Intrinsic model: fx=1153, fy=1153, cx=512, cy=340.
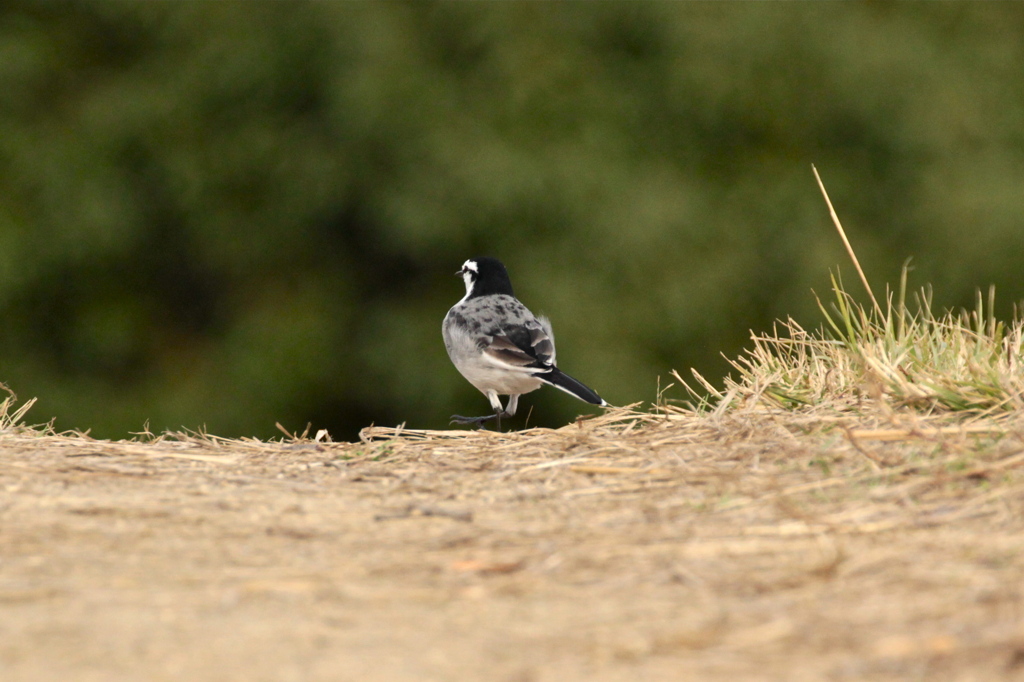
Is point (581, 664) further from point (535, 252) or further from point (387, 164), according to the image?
point (387, 164)

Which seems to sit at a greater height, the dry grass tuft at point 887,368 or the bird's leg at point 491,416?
the dry grass tuft at point 887,368

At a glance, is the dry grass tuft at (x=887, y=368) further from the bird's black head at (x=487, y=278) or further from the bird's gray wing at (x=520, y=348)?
the bird's black head at (x=487, y=278)

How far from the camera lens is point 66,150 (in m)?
12.5

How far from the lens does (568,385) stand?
571 cm

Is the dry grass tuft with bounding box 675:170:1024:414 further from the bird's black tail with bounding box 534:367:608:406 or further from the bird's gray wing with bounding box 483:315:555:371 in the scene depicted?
the bird's gray wing with bounding box 483:315:555:371

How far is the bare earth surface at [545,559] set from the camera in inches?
78.0

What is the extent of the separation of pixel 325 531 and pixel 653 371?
8970mm

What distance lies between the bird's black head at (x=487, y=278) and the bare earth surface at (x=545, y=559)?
3.25 meters

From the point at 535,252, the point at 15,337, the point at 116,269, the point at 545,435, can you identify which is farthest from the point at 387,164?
the point at 545,435

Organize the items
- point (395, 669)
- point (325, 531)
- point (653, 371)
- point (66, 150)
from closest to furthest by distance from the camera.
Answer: point (395, 669) < point (325, 531) < point (653, 371) < point (66, 150)

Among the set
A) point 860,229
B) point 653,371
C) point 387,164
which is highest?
point 387,164

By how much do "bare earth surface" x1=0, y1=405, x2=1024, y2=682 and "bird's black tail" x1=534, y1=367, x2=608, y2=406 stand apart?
163cm

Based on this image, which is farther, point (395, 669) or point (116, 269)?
point (116, 269)

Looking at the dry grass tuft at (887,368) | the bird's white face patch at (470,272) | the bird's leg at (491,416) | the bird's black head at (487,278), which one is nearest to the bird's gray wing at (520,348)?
the bird's leg at (491,416)
